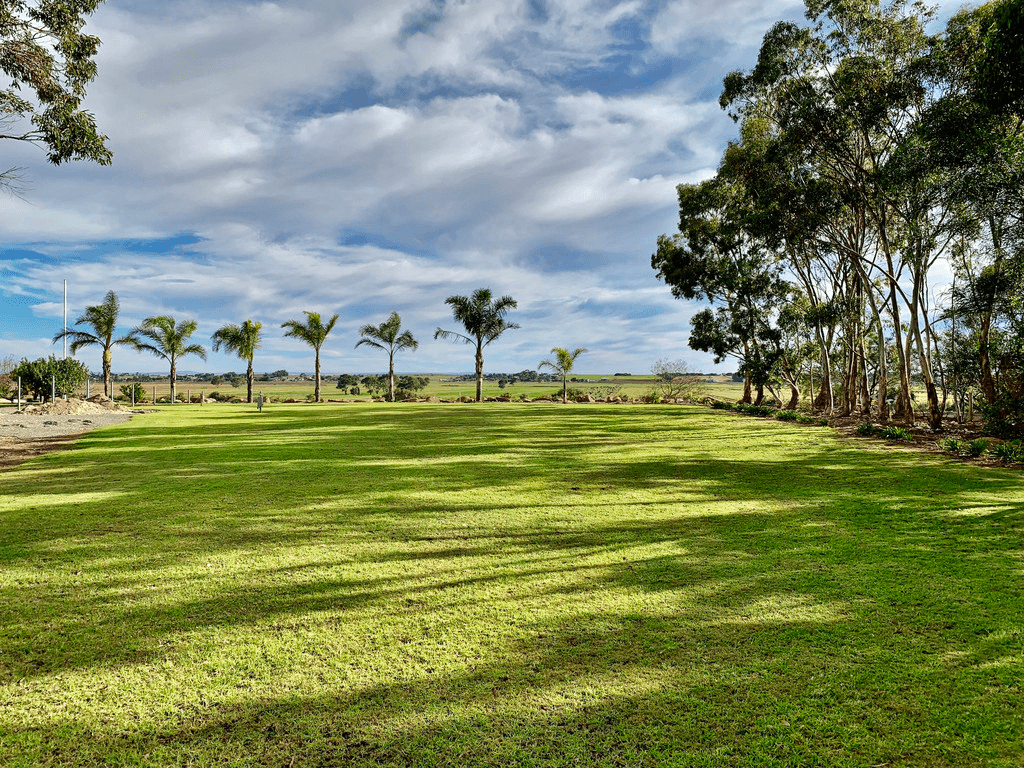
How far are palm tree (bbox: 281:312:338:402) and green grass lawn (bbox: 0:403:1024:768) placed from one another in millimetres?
34719

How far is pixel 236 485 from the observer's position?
7605mm

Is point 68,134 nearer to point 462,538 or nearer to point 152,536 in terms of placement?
point 152,536

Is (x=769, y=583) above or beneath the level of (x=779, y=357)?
beneath

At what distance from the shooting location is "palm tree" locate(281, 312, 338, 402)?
39688mm

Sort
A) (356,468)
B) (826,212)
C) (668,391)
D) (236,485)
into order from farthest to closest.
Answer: (668,391) → (826,212) → (356,468) → (236,485)

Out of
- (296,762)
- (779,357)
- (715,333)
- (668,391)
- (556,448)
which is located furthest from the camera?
A: (668,391)

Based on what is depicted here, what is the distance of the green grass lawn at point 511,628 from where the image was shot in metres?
2.23

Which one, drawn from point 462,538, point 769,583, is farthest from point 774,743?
point 462,538

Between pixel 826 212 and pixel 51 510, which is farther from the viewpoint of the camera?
pixel 826 212

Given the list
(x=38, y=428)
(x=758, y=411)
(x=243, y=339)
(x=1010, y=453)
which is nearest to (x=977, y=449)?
(x=1010, y=453)

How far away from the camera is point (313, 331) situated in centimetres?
4028

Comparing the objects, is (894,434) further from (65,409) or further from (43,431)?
(65,409)

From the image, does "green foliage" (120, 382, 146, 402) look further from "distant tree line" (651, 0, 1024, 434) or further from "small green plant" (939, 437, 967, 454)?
"small green plant" (939, 437, 967, 454)

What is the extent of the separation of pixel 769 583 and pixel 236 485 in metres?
7.15
